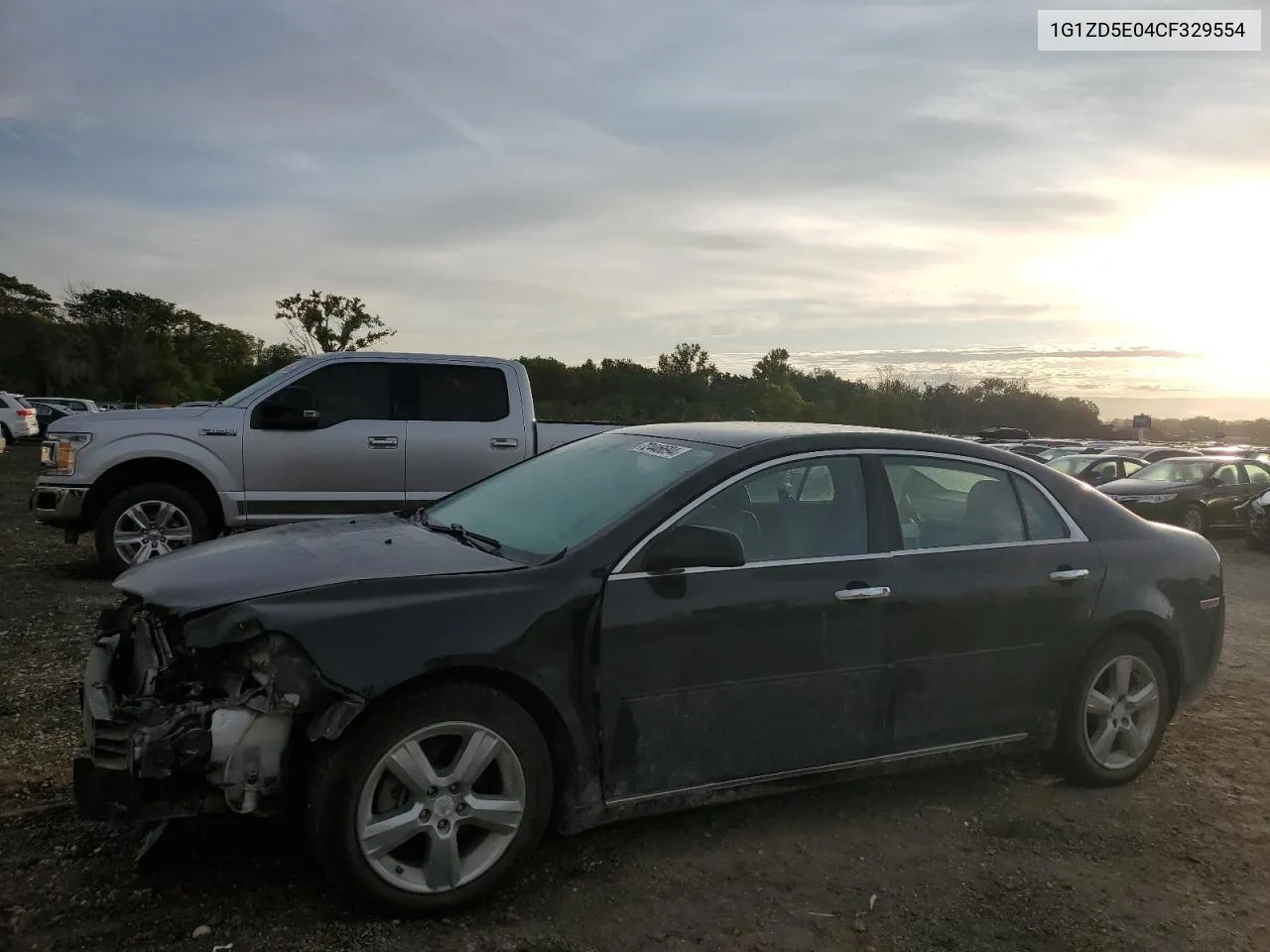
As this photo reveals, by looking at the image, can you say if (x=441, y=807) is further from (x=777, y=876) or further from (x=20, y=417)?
(x=20, y=417)

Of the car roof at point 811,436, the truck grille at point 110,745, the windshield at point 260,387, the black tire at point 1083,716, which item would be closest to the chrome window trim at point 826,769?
the black tire at point 1083,716

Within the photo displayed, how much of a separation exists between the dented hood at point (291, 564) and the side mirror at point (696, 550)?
49cm

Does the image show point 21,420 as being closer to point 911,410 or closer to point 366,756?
point 366,756

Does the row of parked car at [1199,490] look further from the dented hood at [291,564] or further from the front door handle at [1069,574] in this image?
the dented hood at [291,564]

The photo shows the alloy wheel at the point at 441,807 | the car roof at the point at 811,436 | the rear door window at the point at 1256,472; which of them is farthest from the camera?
the rear door window at the point at 1256,472

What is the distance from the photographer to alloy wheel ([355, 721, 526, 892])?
2998 mm

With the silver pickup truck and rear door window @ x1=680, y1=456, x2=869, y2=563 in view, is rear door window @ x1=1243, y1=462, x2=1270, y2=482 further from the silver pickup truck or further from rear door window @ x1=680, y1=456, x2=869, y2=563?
rear door window @ x1=680, y1=456, x2=869, y2=563

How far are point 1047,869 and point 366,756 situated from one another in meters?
2.52

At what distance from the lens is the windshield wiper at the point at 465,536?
12.1ft

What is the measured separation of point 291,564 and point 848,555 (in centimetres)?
208

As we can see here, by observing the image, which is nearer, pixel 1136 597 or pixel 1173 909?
pixel 1173 909

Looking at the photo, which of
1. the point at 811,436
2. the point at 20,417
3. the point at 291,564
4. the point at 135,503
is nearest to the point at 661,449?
the point at 811,436

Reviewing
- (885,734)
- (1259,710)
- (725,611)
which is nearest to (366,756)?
(725,611)

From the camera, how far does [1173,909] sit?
11.1 ft
